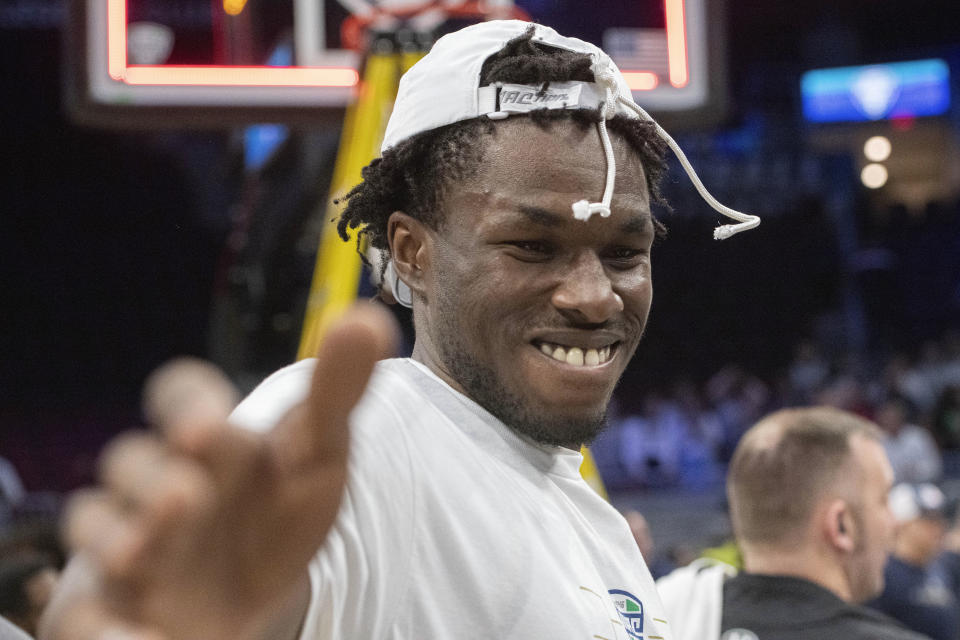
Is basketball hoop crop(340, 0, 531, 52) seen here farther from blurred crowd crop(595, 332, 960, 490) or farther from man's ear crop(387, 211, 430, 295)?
blurred crowd crop(595, 332, 960, 490)

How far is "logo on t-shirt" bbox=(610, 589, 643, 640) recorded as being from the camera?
4.48 ft

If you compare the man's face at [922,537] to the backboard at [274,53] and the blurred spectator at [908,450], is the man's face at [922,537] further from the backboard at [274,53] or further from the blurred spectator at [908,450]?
the blurred spectator at [908,450]

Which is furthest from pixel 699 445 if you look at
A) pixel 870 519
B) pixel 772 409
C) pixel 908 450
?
pixel 870 519

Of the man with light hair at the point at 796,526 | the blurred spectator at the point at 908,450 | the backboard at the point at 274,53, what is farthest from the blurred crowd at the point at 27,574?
the blurred spectator at the point at 908,450

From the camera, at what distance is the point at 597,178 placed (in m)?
1.40

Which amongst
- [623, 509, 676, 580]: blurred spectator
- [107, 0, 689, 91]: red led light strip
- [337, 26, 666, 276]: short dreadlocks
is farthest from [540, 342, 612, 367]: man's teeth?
[107, 0, 689, 91]: red led light strip

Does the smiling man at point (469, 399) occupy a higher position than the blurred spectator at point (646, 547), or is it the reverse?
the smiling man at point (469, 399)

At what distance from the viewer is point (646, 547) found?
555cm

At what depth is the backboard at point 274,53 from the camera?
376 cm

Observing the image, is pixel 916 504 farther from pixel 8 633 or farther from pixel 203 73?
pixel 8 633

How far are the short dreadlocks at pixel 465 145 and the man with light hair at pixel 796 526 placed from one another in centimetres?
144

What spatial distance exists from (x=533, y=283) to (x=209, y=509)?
796 millimetres

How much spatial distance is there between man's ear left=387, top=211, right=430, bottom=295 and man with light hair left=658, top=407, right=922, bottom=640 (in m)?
1.56

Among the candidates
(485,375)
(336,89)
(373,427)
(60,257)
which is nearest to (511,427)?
(485,375)
